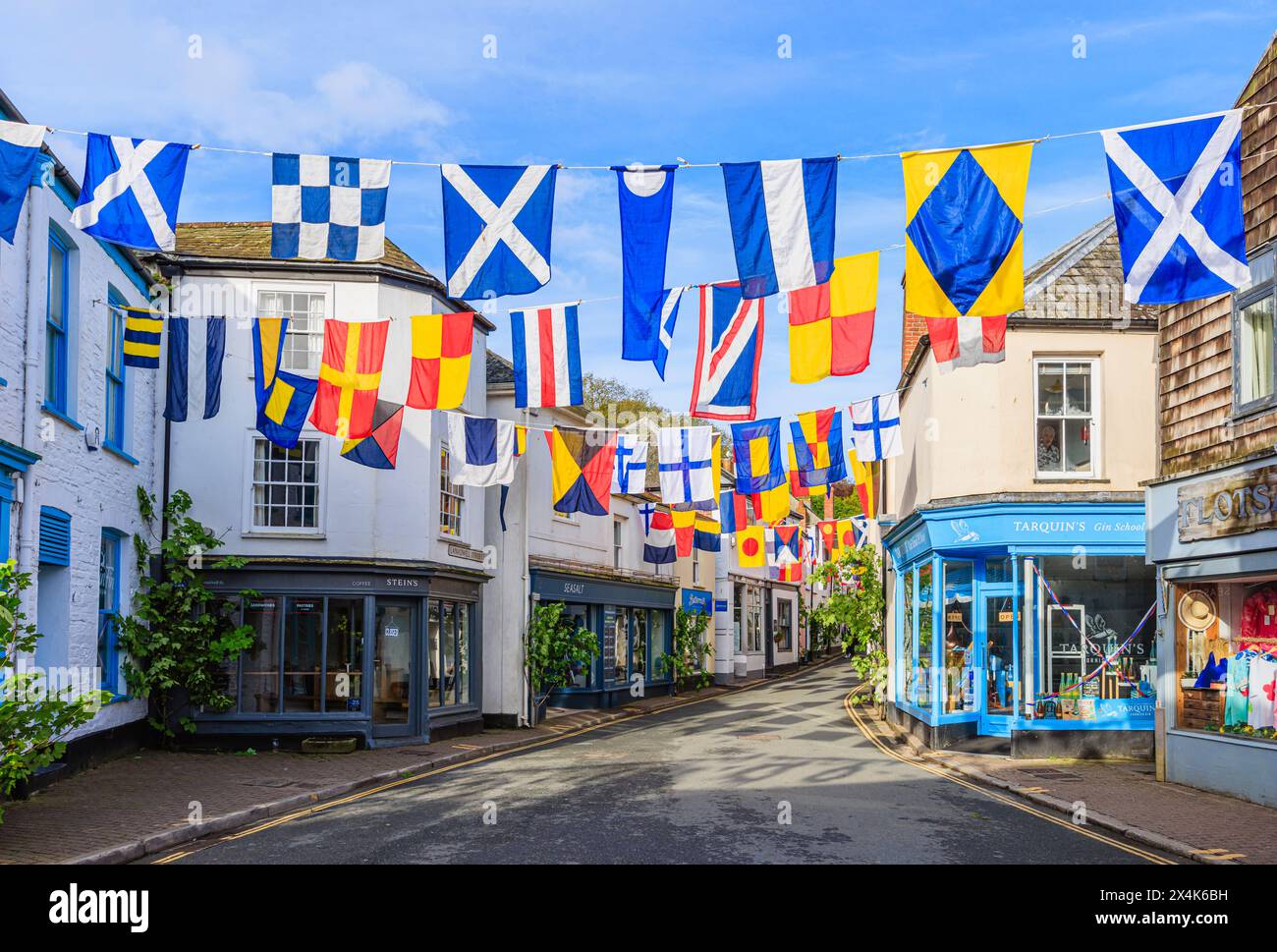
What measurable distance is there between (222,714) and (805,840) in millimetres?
12344

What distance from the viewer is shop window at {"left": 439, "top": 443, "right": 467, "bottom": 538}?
73.4 ft

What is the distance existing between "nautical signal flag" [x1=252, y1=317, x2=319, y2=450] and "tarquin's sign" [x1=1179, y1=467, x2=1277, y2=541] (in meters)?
12.1

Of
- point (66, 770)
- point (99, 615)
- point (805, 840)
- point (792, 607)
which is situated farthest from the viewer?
point (792, 607)

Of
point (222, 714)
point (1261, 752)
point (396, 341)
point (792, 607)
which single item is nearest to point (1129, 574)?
point (1261, 752)

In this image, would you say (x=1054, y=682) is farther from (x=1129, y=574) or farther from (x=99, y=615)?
(x=99, y=615)

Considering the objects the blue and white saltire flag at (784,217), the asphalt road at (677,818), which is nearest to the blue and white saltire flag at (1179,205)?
the blue and white saltire flag at (784,217)

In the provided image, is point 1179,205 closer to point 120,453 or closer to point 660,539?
point 120,453

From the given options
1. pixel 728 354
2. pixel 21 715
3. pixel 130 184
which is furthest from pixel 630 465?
pixel 21 715

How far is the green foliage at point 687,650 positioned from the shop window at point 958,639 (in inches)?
619

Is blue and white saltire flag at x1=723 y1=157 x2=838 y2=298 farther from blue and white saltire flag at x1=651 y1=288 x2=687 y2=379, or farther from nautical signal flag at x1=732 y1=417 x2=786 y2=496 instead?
nautical signal flag at x1=732 y1=417 x2=786 y2=496

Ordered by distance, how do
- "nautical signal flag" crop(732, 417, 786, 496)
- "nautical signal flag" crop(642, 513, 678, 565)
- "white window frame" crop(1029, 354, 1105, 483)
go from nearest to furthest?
"white window frame" crop(1029, 354, 1105, 483)
"nautical signal flag" crop(732, 417, 786, 496)
"nautical signal flag" crop(642, 513, 678, 565)

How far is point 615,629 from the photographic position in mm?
32594

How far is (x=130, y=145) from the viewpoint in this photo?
11.6m

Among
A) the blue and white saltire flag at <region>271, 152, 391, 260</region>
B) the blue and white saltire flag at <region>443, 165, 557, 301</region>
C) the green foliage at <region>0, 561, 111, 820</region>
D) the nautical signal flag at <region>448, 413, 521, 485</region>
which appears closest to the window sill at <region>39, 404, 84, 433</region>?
the green foliage at <region>0, 561, 111, 820</region>
